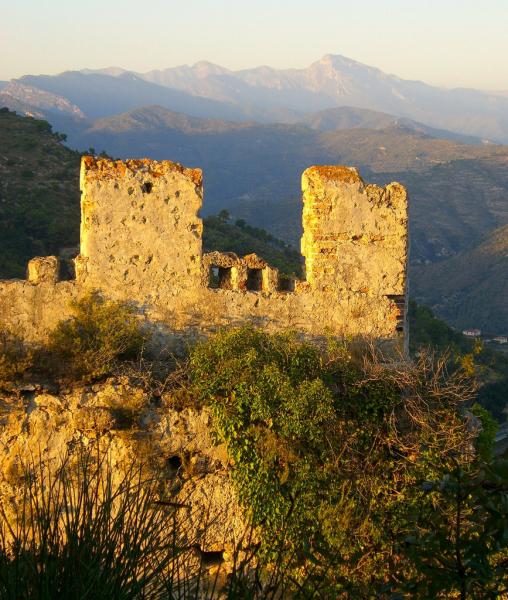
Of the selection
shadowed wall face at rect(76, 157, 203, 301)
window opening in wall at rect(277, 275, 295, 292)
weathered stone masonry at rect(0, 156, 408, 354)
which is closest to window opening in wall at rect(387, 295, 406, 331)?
weathered stone masonry at rect(0, 156, 408, 354)

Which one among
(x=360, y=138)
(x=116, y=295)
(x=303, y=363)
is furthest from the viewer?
(x=360, y=138)

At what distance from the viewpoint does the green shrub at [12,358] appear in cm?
845

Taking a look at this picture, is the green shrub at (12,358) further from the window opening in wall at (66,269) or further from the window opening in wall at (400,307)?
the window opening in wall at (66,269)

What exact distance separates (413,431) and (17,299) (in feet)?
13.0

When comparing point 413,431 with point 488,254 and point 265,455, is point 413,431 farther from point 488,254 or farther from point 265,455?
point 488,254

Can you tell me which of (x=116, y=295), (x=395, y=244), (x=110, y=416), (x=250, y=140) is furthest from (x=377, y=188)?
(x=250, y=140)

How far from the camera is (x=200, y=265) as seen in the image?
9.50 m

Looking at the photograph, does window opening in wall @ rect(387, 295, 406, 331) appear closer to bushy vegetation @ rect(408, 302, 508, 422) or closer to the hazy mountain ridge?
bushy vegetation @ rect(408, 302, 508, 422)

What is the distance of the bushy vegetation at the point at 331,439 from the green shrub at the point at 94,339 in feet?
2.46

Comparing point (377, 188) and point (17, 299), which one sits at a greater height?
point (377, 188)

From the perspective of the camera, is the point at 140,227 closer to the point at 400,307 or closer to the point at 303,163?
the point at 400,307

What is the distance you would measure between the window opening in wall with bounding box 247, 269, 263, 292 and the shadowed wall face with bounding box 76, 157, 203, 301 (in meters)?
0.64

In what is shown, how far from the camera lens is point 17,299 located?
358 inches

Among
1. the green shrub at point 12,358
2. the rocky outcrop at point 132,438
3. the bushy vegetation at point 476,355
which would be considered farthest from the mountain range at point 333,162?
the rocky outcrop at point 132,438
